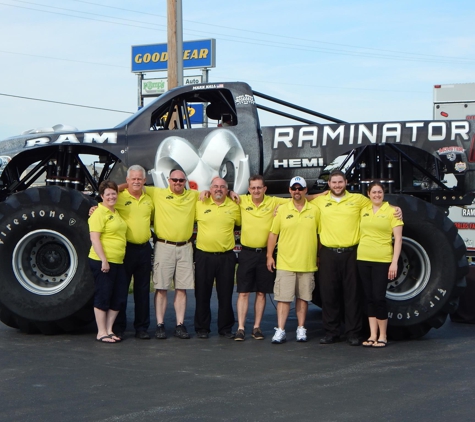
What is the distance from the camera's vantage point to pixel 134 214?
8234 mm

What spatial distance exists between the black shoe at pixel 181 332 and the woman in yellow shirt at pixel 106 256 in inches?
24.3

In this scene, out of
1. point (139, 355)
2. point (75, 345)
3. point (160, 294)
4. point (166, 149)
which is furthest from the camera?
point (166, 149)

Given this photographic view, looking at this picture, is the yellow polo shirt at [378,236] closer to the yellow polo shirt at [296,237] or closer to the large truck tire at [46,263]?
the yellow polo shirt at [296,237]

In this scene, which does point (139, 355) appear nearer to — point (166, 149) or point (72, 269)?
point (72, 269)

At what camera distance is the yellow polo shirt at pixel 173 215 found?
8281 mm

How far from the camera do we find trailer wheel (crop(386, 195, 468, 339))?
8.23m

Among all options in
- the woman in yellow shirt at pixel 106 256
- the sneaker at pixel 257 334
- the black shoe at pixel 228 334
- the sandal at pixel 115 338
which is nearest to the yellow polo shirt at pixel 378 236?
the sneaker at pixel 257 334

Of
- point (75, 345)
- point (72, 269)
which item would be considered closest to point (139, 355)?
point (75, 345)

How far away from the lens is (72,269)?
8.48 m

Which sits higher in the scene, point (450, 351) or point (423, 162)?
point (423, 162)

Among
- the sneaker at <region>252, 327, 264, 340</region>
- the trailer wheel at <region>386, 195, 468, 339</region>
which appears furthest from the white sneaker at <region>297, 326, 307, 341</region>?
the trailer wheel at <region>386, 195, 468, 339</region>

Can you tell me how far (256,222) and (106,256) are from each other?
157 centimetres

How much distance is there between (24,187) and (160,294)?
8.04 ft

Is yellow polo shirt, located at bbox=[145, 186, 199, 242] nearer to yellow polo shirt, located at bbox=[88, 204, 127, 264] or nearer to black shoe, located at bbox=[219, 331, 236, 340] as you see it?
yellow polo shirt, located at bbox=[88, 204, 127, 264]
